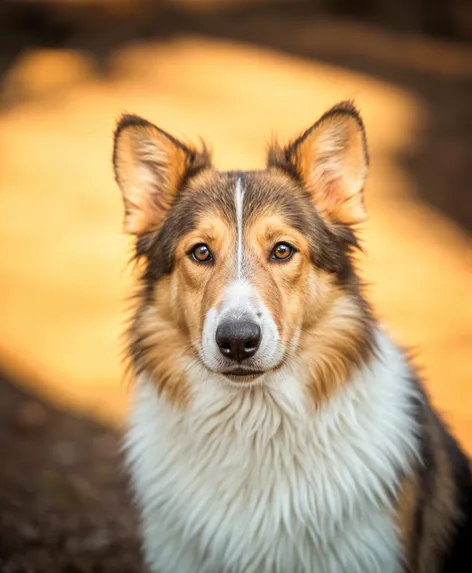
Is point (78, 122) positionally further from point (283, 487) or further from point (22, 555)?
point (283, 487)

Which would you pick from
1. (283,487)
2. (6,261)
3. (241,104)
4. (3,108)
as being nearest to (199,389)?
(283,487)

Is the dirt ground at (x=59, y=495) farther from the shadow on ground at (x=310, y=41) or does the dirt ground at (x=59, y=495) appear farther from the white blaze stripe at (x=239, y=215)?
the shadow on ground at (x=310, y=41)

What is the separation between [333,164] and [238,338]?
1.08 metres

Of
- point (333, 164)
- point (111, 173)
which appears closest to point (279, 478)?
point (333, 164)

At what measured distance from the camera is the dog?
343 centimetres

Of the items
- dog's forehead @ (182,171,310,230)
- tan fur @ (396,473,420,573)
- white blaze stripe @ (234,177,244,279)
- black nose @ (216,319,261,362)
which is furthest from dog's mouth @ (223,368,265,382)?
tan fur @ (396,473,420,573)

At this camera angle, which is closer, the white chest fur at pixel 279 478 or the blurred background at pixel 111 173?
the white chest fur at pixel 279 478

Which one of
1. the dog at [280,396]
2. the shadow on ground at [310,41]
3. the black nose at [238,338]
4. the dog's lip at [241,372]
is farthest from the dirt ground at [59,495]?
the shadow on ground at [310,41]

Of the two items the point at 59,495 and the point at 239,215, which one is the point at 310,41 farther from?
the point at 239,215

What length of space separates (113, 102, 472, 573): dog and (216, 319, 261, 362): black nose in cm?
6

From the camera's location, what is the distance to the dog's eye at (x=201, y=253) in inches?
141

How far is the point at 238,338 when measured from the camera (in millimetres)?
3133

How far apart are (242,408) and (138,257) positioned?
941mm

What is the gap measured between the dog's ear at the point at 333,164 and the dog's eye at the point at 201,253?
0.60 metres
